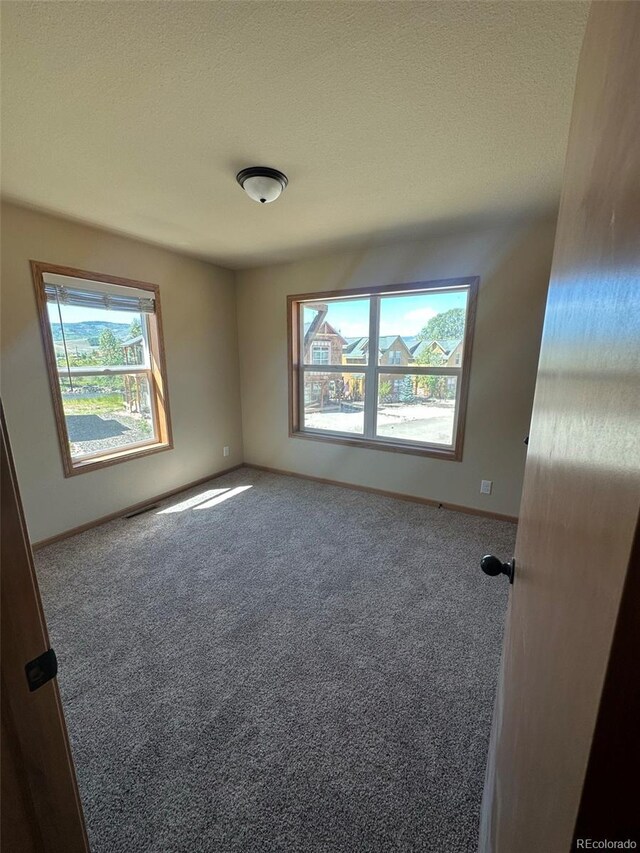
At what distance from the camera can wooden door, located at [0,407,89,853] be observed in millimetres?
559

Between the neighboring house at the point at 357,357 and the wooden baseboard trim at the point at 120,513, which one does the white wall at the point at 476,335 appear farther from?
the wooden baseboard trim at the point at 120,513

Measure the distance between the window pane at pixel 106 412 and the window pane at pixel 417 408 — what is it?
2.37 metres

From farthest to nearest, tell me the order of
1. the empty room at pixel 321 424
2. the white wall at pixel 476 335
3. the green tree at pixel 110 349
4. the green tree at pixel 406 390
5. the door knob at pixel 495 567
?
1. the green tree at pixel 406 390
2. the green tree at pixel 110 349
3. the white wall at pixel 476 335
4. the door knob at pixel 495 567
5. the empty room at pixel 321 424

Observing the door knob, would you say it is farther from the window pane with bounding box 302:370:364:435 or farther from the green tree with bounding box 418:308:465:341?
the window pane with bounding box 302:370:364:435

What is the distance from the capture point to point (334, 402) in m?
3.90

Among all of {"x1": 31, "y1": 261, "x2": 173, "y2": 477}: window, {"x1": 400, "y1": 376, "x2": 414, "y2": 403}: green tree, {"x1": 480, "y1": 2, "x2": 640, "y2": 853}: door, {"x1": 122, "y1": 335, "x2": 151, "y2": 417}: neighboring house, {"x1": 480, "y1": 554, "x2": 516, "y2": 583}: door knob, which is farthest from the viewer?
{"x1": 400, "y1": 376, "x2": 414, "y2": 403}: green tree

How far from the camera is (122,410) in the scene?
3.19m

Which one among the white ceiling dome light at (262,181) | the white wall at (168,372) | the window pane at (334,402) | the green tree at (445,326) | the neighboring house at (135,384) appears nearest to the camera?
the white ceiling dome light at (262,181)

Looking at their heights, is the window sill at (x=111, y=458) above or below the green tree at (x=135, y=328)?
below

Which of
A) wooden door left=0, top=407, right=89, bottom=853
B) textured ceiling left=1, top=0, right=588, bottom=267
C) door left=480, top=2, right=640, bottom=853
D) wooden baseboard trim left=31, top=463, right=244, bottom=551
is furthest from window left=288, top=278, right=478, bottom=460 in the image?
wooden door left=0, top=407, right=89, bottom=853

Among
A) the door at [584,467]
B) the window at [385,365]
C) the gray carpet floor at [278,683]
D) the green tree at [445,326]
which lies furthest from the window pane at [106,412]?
the door at [584,467]

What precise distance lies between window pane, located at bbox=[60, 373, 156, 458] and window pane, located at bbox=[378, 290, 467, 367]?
240 centimetres

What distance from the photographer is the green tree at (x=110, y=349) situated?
116 inches

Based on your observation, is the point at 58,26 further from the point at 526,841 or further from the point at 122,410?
the point at 122,410
